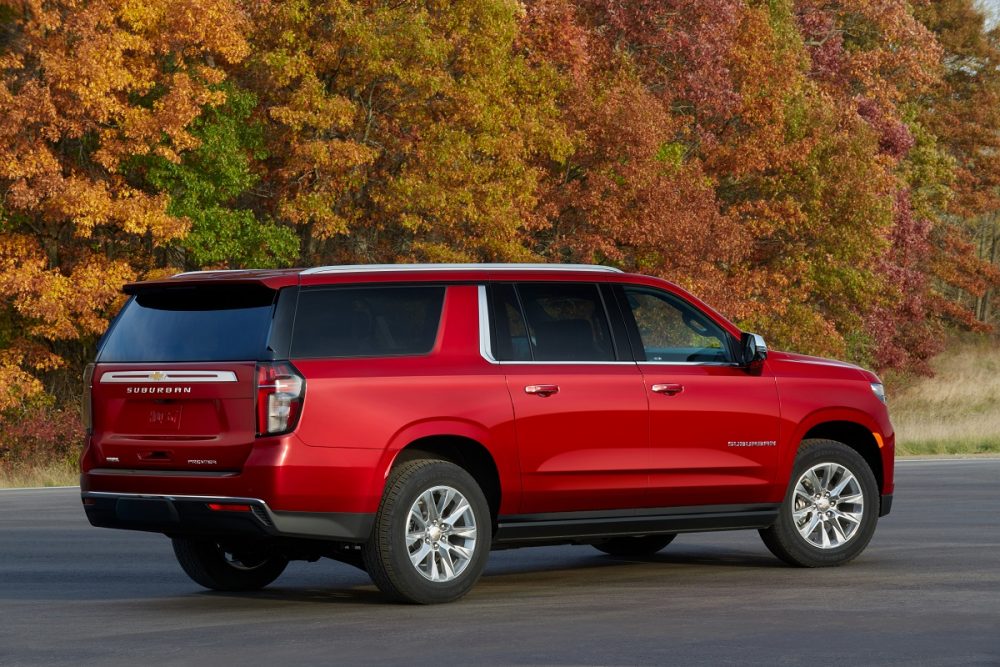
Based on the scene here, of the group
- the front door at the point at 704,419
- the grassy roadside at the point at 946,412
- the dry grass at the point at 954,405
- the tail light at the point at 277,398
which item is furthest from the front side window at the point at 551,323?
the dry grass at the point at 954,405

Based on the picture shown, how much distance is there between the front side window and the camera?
1108cm

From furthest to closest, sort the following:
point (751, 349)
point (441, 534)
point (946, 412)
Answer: point (946, 412)
point (751, 349)
point (441, 534)

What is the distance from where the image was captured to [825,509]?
12516mm

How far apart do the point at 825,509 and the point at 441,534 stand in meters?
3.17

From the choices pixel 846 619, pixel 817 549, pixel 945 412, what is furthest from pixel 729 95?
pixel 846 619

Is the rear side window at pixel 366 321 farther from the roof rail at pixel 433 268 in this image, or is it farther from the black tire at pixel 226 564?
the black tire at pixel 226 564

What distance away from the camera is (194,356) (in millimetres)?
10383

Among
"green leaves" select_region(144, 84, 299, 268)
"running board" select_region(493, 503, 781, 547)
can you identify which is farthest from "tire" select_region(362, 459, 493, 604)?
"green leaves" select_region(144, 84, 299, 268)

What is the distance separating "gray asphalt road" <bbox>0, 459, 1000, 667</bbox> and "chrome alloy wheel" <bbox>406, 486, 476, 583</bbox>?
0.77ft

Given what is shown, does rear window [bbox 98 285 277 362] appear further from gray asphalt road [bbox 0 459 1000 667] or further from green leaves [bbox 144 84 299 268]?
green leaves [bbox 144 84 299 268]

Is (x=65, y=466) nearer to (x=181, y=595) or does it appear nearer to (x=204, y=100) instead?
(x=204, y=100)

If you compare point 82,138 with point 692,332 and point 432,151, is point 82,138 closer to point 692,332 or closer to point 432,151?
point 432,151

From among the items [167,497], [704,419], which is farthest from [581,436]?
[167,497]

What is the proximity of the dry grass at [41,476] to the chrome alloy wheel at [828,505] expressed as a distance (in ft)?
44.5
